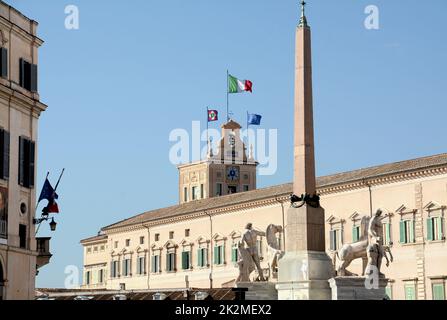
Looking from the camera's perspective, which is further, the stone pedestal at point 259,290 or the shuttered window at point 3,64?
the stone pedestal at point 259,290

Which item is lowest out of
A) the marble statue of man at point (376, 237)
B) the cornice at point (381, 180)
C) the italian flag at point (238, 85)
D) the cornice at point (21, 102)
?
the marble statue of man at point (376, 237)

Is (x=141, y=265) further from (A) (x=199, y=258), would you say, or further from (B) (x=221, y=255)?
(B) (x=221, y=255)

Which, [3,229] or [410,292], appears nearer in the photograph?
[3,229]

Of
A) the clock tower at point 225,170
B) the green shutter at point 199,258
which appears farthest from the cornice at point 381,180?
the clock tower at point 225,170

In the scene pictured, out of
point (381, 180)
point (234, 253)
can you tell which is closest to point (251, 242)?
point (381, 180)

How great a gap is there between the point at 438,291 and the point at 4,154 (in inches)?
951

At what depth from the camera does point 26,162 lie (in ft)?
130

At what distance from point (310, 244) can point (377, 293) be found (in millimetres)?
3377

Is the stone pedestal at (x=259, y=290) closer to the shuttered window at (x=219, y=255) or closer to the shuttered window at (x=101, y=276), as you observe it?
the shuttered window at (x=219, y=255)

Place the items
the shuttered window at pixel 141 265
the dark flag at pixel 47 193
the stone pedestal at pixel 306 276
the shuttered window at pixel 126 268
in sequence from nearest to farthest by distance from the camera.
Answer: the stone pedestal at pixel 306 276 < the dark flag at pixel 47 193 < the shuttered window at pixel 141 265 < the shuttered window at pixel 126 268

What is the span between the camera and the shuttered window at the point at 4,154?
37688 mm

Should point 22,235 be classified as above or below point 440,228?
below

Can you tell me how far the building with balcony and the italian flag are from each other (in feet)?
130
